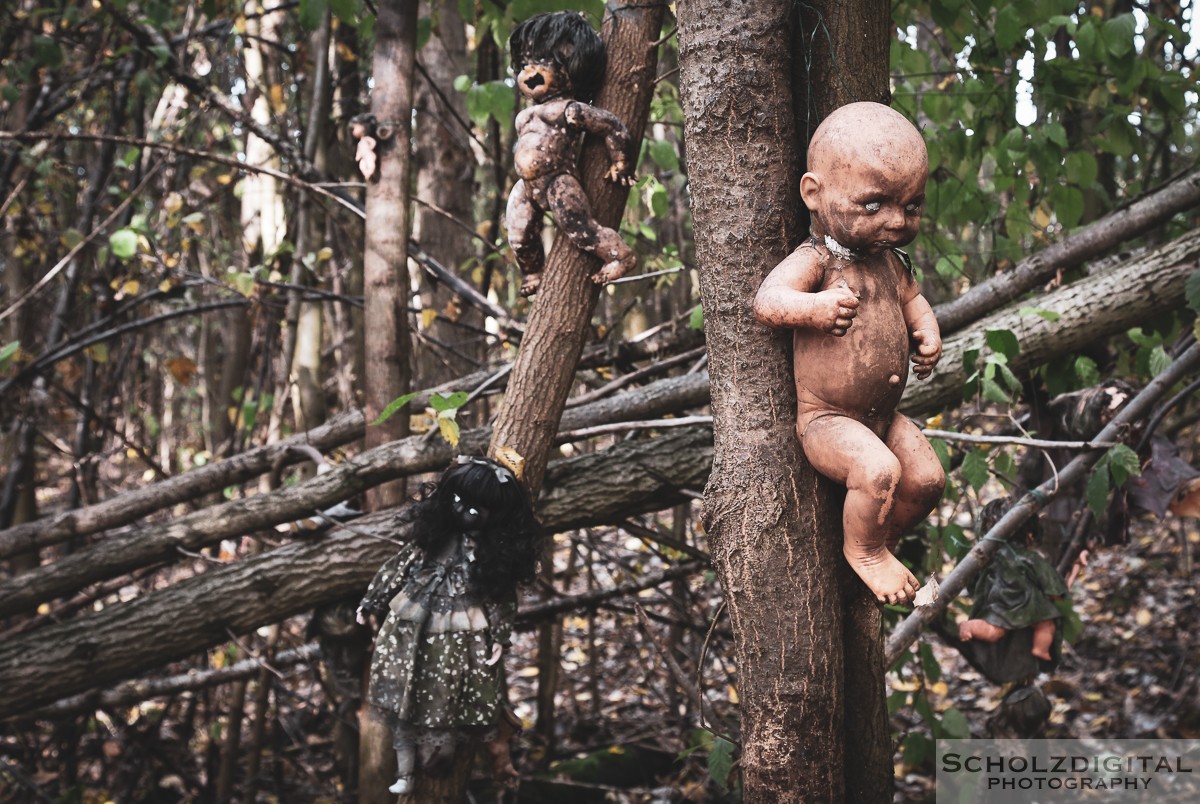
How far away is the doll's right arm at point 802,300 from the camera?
1.82 meters

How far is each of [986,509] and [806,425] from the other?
2.16 m

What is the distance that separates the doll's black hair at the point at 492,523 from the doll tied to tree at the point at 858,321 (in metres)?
1.34

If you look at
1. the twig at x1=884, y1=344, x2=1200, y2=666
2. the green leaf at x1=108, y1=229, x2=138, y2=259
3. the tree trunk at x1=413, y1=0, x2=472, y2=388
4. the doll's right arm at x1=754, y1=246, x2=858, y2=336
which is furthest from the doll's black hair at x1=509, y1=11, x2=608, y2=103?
the tree trunk at x1=413, y1=0, x2=472, y2=388

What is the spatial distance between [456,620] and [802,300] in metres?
1.79

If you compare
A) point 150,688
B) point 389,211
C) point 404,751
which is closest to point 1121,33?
point 389,211

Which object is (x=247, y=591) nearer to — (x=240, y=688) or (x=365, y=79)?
(x=240, y=688)

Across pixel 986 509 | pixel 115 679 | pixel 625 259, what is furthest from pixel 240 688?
pixel 986 509

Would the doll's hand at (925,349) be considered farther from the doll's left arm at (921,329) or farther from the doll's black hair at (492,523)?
the doll's black hair at (492,523)

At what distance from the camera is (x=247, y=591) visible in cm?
401

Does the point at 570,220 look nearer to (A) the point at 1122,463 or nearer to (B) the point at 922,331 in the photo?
(B) the point at 922,331

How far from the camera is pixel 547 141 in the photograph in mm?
2914

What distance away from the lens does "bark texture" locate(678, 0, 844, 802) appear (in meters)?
1.91

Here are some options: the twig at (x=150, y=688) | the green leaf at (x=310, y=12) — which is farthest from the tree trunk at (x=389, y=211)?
the twig at (x=150, y=688)

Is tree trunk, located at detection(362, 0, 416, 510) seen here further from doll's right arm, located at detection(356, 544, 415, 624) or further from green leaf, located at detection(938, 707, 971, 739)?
green leaf, located at detection(938, 707, 971, 739)
